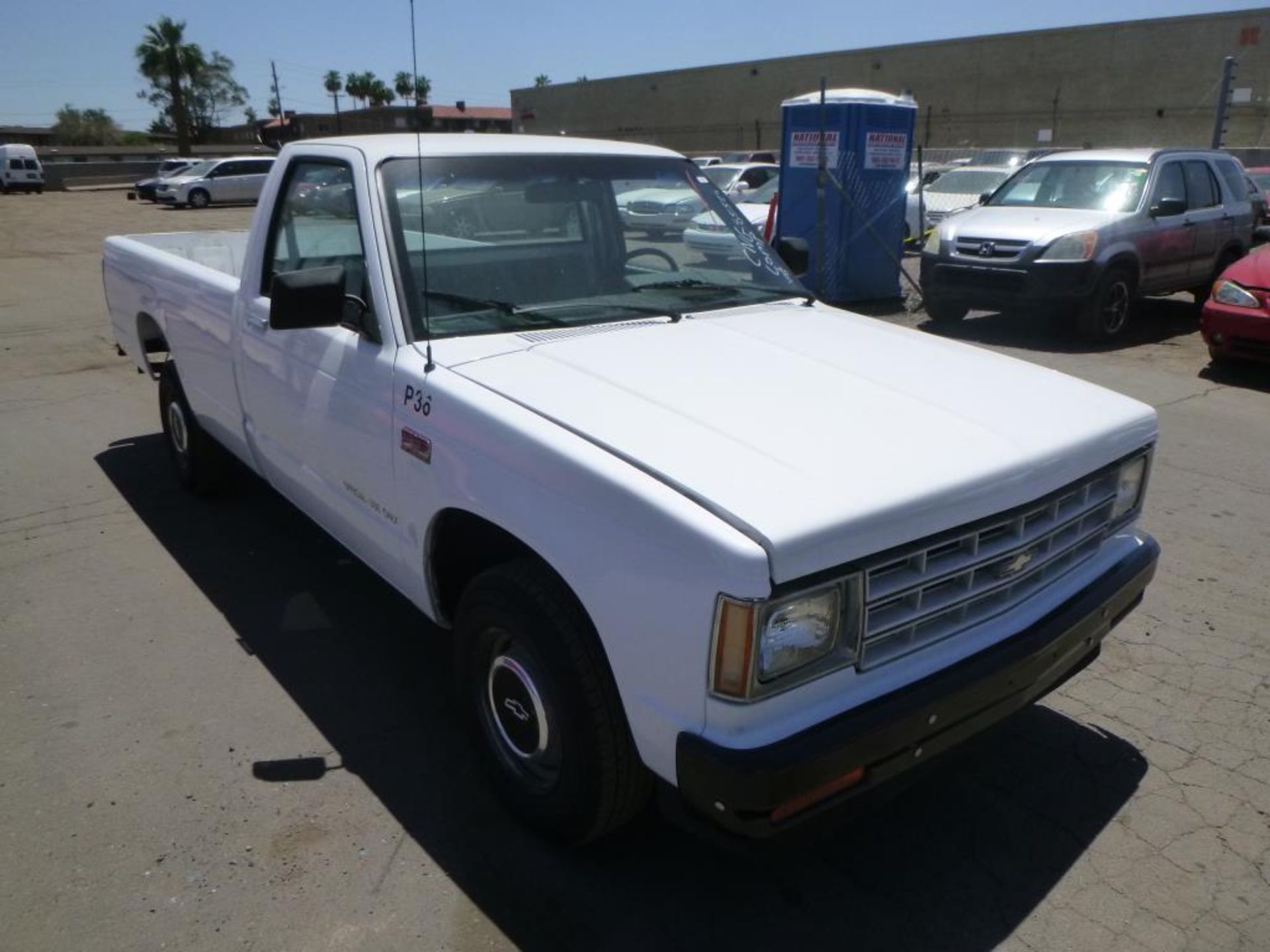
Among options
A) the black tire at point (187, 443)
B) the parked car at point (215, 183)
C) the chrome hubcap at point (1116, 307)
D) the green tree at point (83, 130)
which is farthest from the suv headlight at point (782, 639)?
the green tree at point (83, 130)

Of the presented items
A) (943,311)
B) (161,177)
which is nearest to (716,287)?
(943,311)

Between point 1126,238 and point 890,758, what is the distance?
9297mm

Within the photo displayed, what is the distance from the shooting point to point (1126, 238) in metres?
9.97

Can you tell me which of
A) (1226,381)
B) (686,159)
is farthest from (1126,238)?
(686,159)

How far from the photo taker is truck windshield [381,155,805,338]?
10.8 feet

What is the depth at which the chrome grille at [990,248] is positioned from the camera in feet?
32.4

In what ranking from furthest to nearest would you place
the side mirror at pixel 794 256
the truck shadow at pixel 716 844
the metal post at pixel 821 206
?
the metal post at pixel 821 206
the side mirror at pixel 794 256
the truck shadow at pixel 716 844

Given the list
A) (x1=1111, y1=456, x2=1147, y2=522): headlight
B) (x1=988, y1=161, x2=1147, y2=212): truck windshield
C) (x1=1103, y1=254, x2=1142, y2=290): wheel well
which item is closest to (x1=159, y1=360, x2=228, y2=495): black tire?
(x1=1111, y1=456, x2=1147, y2=522): headlight

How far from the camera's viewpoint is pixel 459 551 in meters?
3.15

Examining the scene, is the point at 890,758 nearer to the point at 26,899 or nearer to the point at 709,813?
the point at 709,813

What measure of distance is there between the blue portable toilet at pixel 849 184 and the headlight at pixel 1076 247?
2.22 metres

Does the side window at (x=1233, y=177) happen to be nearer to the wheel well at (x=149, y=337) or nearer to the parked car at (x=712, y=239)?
the parked car at (x=712, y=239)

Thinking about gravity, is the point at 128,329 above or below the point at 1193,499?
above

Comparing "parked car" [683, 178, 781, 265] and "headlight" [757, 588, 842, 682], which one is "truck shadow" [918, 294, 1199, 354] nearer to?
"parked car" [683, 178, 781, 265]
